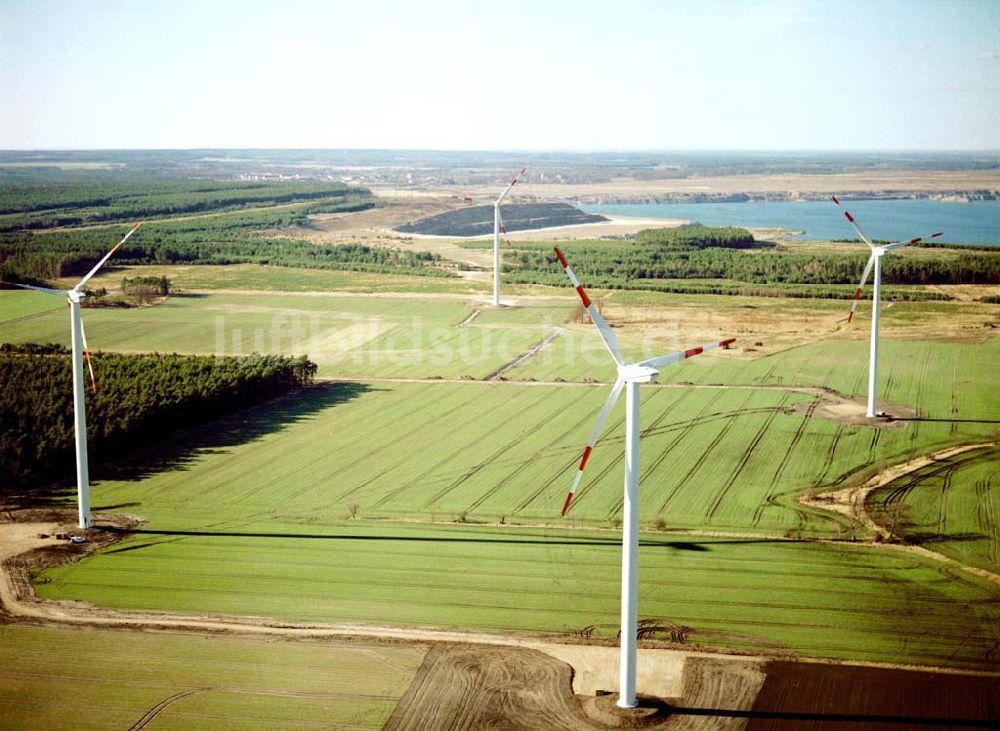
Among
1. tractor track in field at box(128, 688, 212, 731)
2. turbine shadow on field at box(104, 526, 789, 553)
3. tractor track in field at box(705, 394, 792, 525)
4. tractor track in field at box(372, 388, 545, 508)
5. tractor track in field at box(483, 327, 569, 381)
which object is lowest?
tractor track in field at box(128, 688, 212, 731)

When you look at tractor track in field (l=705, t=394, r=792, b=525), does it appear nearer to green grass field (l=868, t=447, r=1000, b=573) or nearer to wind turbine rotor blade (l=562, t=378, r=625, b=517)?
green grass field (l=868, t=447, r=1000, b=573)

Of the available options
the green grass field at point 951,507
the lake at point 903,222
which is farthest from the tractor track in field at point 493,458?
the lake at point 903,222

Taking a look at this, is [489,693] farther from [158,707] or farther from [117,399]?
[117,399]

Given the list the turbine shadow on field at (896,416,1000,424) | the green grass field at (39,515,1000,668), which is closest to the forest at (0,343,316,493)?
the green grass field at (39,515,1000,668)

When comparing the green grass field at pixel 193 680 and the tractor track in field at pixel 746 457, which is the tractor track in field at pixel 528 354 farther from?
the green grass field at pixel 193 680

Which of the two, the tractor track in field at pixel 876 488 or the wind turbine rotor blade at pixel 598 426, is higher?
the wind turbine rotor blade at pixel 598 426

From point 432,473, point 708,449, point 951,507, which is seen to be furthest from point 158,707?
point 951,507
